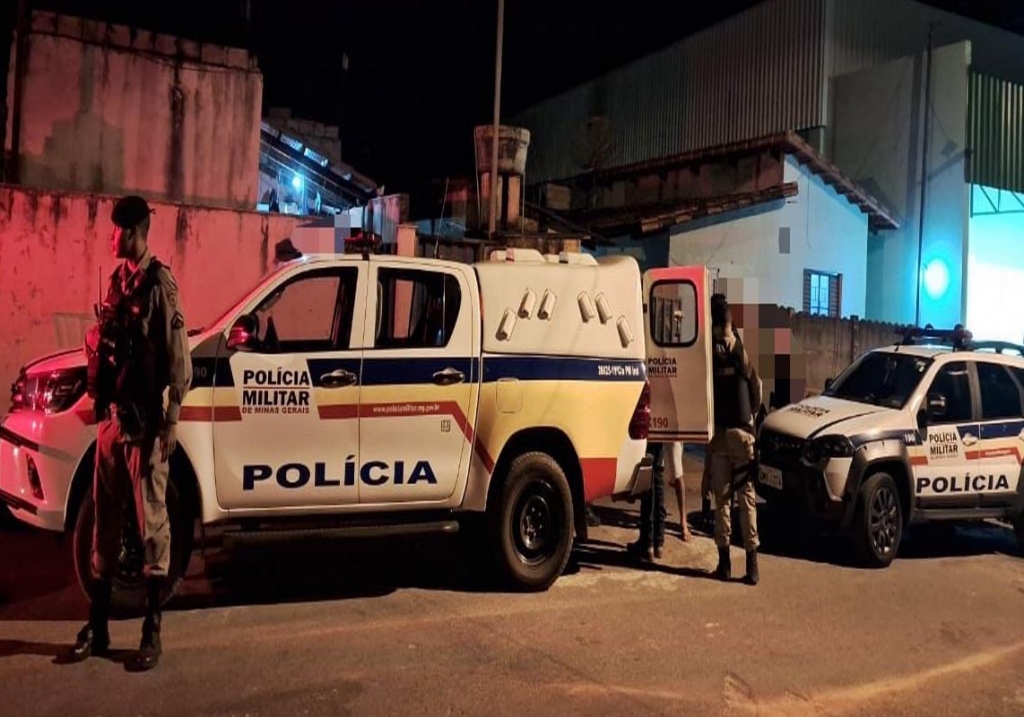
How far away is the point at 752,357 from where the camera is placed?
8.73 m

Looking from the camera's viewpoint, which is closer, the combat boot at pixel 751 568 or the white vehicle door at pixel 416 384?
the white vehicle door at pixel 416 384

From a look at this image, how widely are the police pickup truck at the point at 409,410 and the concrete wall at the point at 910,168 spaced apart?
13.7 metres

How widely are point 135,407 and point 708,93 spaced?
23.5 metres

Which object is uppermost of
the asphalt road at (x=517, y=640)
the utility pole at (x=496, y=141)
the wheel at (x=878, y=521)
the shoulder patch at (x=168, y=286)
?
the utility pole at (x=496, y=141)

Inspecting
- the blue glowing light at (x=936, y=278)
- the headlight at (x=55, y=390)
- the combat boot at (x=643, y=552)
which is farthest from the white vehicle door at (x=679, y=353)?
the blue glowing light at (x=936, y=278)

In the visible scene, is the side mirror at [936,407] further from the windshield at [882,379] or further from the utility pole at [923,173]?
the utility pole at [923,173]

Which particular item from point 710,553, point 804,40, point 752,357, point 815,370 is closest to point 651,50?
point 804,40

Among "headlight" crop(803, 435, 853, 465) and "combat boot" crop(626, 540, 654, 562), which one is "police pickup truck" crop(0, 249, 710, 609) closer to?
"combat boot" crop(626, 540, 654, 562)

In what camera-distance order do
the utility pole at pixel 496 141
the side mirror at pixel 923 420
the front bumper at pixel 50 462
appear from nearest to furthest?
the front bumper at pixel 50 462, the side mirror at pixel 923 420, the utility pole at pixel 496 141

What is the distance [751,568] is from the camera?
6.77 m

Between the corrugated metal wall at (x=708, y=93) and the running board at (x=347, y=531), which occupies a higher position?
the corrugated metal wall at (x=708, y=93)

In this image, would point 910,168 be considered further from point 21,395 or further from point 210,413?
point 21,395

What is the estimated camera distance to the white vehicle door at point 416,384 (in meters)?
5.73

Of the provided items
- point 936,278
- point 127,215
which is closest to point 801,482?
point 127,215
